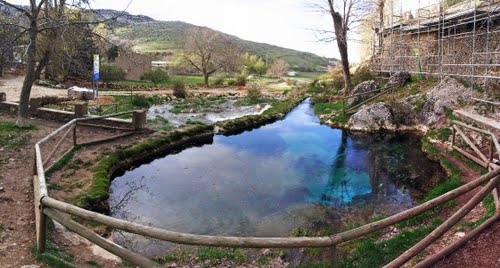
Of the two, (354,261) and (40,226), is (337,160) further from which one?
(40,226)

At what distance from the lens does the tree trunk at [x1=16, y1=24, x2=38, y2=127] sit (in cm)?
1223

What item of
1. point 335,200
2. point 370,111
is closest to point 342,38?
point 370,111

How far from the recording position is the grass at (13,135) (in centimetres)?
1139

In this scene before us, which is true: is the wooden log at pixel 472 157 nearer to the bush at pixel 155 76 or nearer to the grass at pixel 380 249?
the grass at pixel 380 249

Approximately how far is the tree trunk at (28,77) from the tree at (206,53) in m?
32.7

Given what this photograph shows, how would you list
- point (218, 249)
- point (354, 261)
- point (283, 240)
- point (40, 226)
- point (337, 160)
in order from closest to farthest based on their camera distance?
point (283, 240) → point (40, 226) → point (354, 261) → point (218, 249) → point (337, 160)

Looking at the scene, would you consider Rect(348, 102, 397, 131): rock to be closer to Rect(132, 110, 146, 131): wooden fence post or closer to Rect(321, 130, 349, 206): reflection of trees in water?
Rect(321, 130, 349, 206): reflection of trees in water

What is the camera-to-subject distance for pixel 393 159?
1438 centimetres

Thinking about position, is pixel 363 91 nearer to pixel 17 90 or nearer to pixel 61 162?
pixel 61 162

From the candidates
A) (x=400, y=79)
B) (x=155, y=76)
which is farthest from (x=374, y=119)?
(x=155, y=76)

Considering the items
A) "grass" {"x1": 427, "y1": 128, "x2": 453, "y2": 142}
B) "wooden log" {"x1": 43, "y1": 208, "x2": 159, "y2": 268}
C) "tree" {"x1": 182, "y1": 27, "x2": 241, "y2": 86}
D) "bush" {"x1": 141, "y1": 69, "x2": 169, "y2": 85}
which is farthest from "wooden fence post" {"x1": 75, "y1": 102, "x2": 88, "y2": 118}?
"tree" {"x1": 182, "y1": 27, "x2": 241, "y2": 86}

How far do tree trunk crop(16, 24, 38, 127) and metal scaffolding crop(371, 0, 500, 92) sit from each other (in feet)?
52.3

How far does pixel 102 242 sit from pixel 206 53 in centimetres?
4324

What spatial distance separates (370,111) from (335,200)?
1125cm
